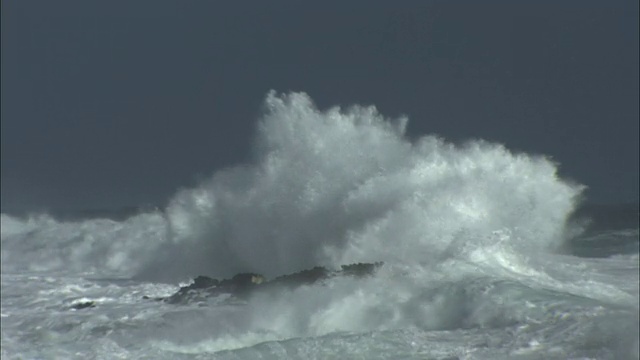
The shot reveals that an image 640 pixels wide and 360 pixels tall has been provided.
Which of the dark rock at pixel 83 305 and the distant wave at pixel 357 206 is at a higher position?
the distant wave at pixel 357 206

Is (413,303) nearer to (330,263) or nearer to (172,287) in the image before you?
(330,263)

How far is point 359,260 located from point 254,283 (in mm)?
1528

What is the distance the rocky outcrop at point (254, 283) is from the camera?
11.4 meters

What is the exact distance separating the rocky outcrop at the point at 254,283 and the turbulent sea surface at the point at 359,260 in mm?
298

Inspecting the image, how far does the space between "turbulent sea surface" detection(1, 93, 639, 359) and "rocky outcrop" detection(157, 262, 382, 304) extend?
298 millimetres

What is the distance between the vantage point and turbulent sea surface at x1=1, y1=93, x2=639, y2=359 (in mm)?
8438

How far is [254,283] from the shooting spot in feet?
39.5

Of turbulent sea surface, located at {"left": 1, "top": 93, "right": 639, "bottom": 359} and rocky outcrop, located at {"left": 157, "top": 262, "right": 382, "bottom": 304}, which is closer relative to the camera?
turbulent sea surface, located at {"left": 1, "top": 93, "right": 639, "bottom": 359}

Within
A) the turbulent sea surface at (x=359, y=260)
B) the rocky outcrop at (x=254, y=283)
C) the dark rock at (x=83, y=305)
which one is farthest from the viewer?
the dark rock at (x=83, y=305)

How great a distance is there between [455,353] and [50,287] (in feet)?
29.3

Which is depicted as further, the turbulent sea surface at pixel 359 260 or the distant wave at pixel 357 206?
the distant wave at pixel 357 206

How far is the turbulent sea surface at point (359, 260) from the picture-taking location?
8438 mm

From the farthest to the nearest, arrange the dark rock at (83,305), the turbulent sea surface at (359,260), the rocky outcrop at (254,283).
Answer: the dark rock at (83,305) < the rocky outcrop at (254,283) < the turbulent sea surface at (359,260)

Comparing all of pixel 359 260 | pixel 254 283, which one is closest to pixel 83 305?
pixel 254 283
